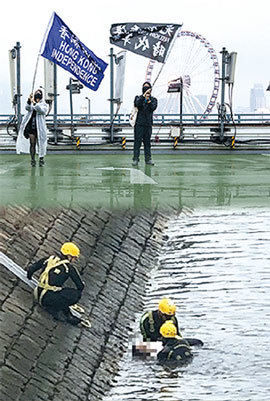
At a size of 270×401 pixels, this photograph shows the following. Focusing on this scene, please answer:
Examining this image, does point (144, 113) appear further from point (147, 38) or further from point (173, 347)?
point (173, 347)

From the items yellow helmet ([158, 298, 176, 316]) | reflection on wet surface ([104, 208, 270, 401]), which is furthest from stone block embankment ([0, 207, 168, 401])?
yellow helmet ([158, 298, 176, 316])

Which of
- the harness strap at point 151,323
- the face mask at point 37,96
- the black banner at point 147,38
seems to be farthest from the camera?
the black banner at point 147,38

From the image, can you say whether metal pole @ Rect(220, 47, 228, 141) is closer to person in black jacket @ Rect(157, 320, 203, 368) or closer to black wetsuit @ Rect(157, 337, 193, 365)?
person in black jacket @ Rect(157, 320, 203, 368)

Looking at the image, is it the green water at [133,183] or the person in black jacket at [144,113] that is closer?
the green water at [133,183]

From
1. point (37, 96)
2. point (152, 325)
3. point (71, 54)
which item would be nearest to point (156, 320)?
point (152, 325)

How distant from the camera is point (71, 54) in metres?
18.8

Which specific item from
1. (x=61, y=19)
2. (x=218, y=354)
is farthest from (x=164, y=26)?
(x=218, y=354)

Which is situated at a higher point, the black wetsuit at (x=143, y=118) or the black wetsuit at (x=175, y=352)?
the black wetsuit at (x=143, y=118)

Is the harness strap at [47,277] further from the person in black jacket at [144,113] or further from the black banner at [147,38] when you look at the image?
the black banner at [147,38]

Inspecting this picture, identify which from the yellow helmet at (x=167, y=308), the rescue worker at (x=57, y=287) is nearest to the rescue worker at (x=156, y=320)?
the yellow helmet at (x=167, y=308)

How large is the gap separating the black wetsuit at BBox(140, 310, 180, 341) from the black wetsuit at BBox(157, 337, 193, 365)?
167mm

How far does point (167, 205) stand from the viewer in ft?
37.5

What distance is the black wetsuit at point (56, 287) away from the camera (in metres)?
7.95

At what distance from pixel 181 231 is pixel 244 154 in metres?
10.4
